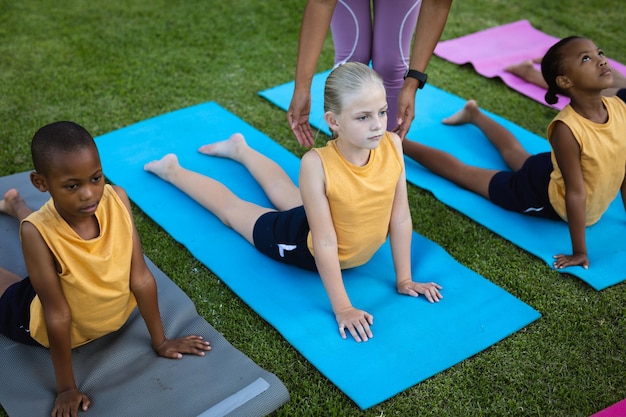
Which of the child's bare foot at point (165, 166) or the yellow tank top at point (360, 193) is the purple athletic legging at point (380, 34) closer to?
the yellow tank top at point (360, 193)

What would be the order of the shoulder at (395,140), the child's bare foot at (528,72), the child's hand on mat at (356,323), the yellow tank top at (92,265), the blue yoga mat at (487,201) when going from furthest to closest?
the child's bare foot at (528,72) < the blue yoga mat at (487,201) < the shoulder at (395,140) < the child's hand on mat at (356,323) < the yellow tank top at (92,265)

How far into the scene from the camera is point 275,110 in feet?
14.8

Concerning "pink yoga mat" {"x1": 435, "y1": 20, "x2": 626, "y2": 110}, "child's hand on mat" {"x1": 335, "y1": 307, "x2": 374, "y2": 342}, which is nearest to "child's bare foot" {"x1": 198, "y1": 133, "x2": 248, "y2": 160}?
"child's hand on mat" {"x1": 335, "y1": 307, "x2": 374, "y2": 342}

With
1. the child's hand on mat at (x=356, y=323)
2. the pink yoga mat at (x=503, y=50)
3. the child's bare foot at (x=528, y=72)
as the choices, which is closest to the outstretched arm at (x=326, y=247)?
the child's hand on mat at (x=356, y=323)

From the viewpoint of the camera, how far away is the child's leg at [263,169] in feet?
11.2

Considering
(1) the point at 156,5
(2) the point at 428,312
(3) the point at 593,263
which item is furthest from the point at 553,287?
(1) the point at 156,5

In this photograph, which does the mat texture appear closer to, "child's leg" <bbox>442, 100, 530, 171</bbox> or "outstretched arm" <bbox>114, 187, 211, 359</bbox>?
"outstretched arm" <bbox>114, 187, 211, 359</bbox>

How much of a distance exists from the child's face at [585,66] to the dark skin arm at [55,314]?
8.18 ft

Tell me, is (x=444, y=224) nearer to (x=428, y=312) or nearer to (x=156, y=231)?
(x=428, y=312)

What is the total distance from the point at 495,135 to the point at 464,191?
573mm

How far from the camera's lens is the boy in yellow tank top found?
2170 millimetres

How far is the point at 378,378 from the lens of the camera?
254cm

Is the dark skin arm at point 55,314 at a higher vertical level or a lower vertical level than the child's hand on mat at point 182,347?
higher

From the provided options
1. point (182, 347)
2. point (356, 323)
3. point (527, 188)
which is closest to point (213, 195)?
point (182, 347)
